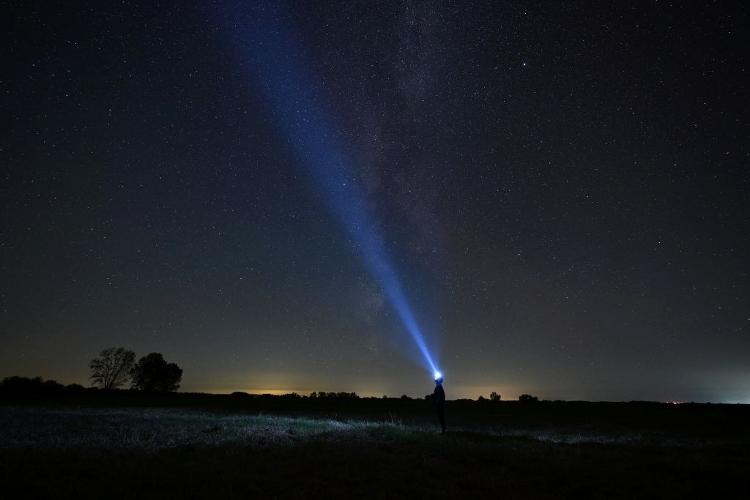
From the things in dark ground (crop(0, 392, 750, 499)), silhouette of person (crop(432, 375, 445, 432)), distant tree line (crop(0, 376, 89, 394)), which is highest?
distant tree line (crop(0, 376, 89, 394))

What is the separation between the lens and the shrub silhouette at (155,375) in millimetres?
98188

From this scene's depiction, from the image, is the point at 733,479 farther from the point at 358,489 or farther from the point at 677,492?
the point at 358,489

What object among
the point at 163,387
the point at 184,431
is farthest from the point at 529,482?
the point at 163,387

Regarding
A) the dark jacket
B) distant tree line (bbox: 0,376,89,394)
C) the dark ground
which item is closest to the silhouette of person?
the dark jacket

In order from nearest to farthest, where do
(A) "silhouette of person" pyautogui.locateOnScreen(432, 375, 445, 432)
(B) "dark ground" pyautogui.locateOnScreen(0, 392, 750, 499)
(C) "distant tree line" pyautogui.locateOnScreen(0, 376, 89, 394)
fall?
(B) "dark ground" pyautogui.locateOnScreen(0, 392, 750, 499) < (A) "silhouette of person" pyautogui.locateOnScreen(432, 375, 445, 432) < (C) "distant tree line" pyautogui.locateOnScreen(0, 376, 89, 394)

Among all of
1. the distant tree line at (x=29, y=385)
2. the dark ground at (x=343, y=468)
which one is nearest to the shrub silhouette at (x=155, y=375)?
the distant tree line at (x=29, y=385)

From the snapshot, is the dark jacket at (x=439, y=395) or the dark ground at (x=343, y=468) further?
the dark jacket at (x=439, y=395)

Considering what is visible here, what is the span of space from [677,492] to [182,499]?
906cm

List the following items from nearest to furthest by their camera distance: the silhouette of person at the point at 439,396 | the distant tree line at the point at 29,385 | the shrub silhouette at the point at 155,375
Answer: the silhouette of person at the point at 439,396
the distant tree line at the point at 29,385
the shrub silhouette at the point at 155,375

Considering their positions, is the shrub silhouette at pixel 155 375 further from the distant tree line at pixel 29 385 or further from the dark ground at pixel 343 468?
the dark ground at pixel 343 468

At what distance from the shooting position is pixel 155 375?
324ft

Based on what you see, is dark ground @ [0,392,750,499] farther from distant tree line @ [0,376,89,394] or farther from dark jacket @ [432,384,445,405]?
distant tree line @ [0,376,89,394]

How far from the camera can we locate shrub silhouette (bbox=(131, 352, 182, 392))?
98.2m

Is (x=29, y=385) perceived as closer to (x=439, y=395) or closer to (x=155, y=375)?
(x=155, y=375)
